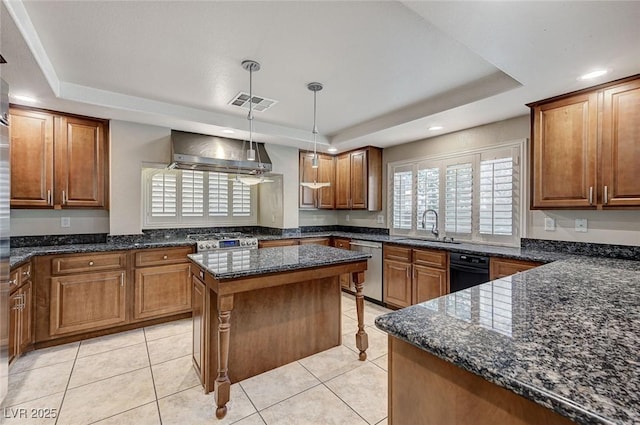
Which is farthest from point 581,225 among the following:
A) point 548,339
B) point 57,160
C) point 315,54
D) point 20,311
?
point 57,160

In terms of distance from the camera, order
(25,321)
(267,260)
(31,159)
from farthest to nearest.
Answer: (31,159), (25,321), (267,260)

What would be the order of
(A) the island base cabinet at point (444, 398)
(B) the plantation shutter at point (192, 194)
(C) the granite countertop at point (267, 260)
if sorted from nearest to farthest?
(A) the island base cabinet at point (444, 398) → (C) the granite countertop at point (267, 260) → (B) the plantation shutter at point (192, 194)

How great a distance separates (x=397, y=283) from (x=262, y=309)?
2.05 meters

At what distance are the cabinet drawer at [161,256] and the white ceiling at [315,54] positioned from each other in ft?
4.99

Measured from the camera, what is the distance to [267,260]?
238 cm

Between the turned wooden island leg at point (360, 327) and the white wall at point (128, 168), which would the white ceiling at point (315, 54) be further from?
the turned wooden island leg at point (360, 327)

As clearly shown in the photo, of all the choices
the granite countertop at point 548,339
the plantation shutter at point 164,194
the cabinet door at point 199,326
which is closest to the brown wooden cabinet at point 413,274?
the granite countertop at point 548,339

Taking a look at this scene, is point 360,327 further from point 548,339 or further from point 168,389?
point 548,339

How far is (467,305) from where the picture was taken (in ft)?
4.17

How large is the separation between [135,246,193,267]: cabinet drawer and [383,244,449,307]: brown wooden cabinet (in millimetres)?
2584

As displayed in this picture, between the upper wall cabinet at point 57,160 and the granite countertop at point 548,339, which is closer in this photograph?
the granite countertop at point 548,339

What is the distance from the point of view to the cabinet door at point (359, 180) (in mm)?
4727

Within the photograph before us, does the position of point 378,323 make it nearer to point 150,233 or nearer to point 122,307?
point 122,307

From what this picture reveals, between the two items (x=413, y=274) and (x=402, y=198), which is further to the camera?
(x=402, y=198)
